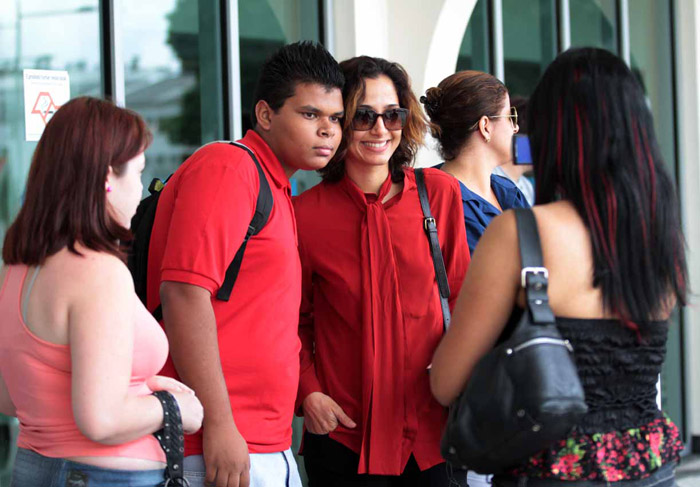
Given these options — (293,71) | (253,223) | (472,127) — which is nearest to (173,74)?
(472,127)

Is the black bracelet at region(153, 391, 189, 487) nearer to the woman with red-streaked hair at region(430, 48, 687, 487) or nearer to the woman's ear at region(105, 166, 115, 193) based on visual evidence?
the woman's ear at region(105, 166, 115, 193)

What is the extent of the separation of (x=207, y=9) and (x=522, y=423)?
293 centimetres

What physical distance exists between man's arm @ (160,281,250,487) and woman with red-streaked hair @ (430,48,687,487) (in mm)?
526

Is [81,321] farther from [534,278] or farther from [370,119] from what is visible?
[370,119]

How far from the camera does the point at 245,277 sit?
2.17 meters

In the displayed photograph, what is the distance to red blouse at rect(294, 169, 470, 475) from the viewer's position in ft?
8.38

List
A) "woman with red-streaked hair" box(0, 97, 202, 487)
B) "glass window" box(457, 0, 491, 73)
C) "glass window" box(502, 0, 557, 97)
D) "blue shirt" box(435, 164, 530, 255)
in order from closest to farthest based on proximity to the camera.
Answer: "woman with red-streaked hair" box(0, 97, 202, 487)
"blue shirt" box(435, 164, 530, 255)
"glass window" box(457, 0, 491, 73)
"glass window" box(502, 0, 557, 97)

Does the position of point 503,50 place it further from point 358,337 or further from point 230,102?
point 358,337

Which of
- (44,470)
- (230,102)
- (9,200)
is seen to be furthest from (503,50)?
(44,470)

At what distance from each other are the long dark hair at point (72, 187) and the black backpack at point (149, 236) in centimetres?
37

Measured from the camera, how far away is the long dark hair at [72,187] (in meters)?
1.73

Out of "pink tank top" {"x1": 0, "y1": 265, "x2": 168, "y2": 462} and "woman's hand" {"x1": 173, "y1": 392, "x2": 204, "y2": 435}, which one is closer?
"pink tank top" {"x1": 0, "y1": 265, "x2": 168, "y2": 462}

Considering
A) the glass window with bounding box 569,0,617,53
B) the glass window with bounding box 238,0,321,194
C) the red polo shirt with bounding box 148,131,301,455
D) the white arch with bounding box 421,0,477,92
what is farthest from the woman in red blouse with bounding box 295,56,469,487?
the glass window with bounding box 569,0,617,53

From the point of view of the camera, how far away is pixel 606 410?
5.99ft
